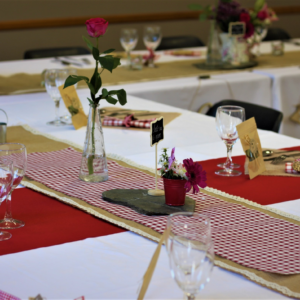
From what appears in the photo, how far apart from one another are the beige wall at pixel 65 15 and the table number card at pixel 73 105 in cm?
343

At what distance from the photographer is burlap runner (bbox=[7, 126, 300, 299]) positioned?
833 mm

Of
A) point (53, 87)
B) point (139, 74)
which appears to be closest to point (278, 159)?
point (53, 87)

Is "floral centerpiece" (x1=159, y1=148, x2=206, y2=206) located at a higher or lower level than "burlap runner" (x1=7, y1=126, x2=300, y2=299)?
higher

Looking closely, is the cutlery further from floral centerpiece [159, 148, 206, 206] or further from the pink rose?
the pink rose

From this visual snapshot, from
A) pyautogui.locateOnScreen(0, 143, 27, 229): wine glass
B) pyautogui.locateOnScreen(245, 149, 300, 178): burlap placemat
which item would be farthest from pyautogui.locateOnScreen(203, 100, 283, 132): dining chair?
pyautogui.locateOnScreen(0, 143, 27, 229): wine glass

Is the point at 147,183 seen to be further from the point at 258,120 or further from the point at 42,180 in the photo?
the point at 258,120

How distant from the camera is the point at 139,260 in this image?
915mm

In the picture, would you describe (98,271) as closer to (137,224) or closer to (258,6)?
(137,224)

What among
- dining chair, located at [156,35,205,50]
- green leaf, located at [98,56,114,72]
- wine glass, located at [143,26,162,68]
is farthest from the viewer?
dining chair, located at [156,35,205,50]

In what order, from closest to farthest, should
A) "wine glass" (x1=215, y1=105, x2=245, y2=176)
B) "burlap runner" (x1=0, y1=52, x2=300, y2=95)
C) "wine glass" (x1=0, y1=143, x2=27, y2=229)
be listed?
"wine glass" (x1=0, y1=143, x2=27, y2=229) < "wine glass" (x1=215, y1=105, x2=245, y2=176) < "burlap runner" (x1=0, y1=52, x2=300, y2=95)

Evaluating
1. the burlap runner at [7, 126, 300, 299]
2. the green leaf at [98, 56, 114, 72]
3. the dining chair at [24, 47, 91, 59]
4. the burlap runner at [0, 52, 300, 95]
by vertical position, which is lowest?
the burlap runner at [7, 126, 300, 299]

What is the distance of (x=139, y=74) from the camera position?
285 cm

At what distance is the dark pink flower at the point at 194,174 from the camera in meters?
1.06

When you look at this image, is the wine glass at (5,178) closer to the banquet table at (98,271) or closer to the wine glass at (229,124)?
the banquet table at (98,271)
